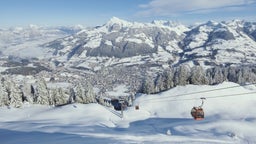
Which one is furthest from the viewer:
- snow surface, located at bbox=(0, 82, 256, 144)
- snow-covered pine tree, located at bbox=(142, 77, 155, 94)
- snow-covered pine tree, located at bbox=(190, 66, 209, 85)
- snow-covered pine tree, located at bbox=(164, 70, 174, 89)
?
snow-covered pine tree, located at bbox=(142, 77, 155, 94)

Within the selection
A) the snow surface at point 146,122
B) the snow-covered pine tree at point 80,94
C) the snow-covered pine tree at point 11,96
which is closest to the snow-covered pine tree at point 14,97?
the snow-covered pine tree at point 11,96

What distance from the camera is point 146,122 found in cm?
5772

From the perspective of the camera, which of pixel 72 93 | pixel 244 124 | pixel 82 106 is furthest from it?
pixel 72 93

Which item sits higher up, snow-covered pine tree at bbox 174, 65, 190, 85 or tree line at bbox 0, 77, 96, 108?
snow-covered pine tree at bbox 174, 65, 190, 85

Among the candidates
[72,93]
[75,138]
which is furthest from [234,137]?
[72,93]

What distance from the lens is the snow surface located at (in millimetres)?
35062

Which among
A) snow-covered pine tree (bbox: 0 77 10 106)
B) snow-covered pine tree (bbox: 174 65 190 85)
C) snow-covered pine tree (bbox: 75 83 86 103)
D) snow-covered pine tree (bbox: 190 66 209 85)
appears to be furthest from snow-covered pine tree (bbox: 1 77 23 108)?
snow-covered pine tree (bbox: 190 66 209 85)

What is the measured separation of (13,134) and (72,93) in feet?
196

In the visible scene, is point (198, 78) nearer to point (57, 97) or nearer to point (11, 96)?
point (57, 97)

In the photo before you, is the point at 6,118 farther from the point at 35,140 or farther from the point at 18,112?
the point at 35,140

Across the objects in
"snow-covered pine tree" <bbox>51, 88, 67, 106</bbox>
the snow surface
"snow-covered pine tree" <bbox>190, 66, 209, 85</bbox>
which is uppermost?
"snow-covered pine tree" <bbox>190, 66, 209, 85</bbox>

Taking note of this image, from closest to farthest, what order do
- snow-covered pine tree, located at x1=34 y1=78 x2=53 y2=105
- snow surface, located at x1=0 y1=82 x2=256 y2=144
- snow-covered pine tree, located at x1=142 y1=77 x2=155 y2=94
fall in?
snow surface, located at x1=0 y1=82 x2=256 y2=144 → snow-covered pine tree, located at x1=34 y1=78 x2=53 y2=105 → snow-covered pine tree, located at x1=142 y1=77 x2=155 y2=94

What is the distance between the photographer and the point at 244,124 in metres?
44.6

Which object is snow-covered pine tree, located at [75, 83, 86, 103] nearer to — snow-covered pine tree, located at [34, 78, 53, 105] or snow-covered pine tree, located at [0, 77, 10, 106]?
snow-covered pine tree, located at [34, 78, 53, 105]
